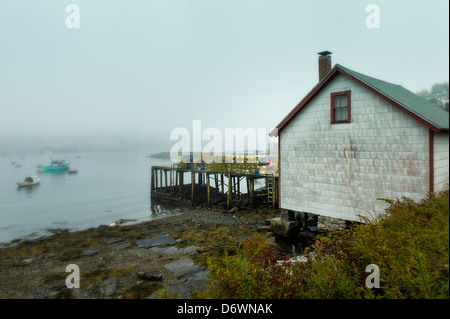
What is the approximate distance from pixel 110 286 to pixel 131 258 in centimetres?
399

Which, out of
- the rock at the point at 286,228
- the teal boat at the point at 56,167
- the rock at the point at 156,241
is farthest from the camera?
the teal boat at the point at 56,167

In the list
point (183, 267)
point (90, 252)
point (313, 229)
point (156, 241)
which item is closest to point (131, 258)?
point (156, 241)

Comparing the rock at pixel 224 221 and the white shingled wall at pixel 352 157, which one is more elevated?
the white shingled wall at pixel 352 157

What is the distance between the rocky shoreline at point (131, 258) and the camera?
1096 centimetres

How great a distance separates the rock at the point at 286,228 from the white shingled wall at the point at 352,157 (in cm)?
126

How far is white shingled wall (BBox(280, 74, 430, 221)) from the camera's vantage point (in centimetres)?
1129

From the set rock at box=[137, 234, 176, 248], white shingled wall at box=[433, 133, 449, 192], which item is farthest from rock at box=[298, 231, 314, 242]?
rock at box=[137, 234, 176, 248]

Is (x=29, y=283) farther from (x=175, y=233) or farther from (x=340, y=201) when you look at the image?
(x=340, y=201)

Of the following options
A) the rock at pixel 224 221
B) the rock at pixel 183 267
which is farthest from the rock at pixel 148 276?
the rock at pixel 224 221

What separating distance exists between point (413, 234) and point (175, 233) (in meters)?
15.5

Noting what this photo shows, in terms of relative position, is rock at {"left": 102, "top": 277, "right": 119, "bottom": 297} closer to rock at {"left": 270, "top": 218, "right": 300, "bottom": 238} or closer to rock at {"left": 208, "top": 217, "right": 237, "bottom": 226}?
rock at {"left": 270, "top": 218, "right": 300, "bottom": 238}

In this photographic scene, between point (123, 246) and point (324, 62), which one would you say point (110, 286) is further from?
point (324, 62)

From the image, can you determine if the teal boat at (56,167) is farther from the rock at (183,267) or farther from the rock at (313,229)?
the rock at (313,229)

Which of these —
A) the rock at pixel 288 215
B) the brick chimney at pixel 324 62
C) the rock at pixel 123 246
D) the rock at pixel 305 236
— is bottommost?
the rock at pixel 123 246
